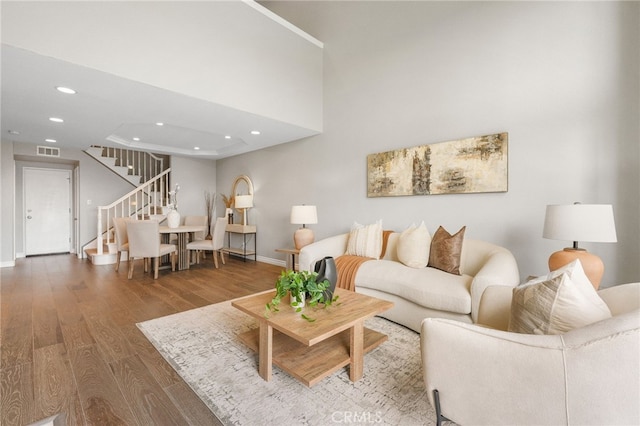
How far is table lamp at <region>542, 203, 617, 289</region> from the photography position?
1.89 meters

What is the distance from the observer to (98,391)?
166 cm

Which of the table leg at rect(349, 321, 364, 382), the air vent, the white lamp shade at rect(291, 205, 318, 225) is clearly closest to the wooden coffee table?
the table leg at rect(349, 321, 364, 382)

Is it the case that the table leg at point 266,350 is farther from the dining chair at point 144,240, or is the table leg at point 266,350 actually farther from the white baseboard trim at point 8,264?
the white baseboard trim at point 8,264

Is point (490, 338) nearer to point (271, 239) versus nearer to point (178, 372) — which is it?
point (178, 372)

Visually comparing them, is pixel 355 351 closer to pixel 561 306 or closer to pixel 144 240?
pixel 561 306

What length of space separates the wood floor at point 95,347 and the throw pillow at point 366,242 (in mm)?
1370

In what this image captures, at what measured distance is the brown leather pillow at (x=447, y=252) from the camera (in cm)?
268

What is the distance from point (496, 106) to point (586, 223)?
158 centimetres

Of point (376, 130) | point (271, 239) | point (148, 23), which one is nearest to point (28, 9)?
point (148, 23)

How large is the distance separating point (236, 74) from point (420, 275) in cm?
325

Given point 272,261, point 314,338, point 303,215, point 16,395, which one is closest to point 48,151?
point 272,261

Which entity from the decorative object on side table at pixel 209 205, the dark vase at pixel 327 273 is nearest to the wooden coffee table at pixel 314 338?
the dark vase at pixel 327 273

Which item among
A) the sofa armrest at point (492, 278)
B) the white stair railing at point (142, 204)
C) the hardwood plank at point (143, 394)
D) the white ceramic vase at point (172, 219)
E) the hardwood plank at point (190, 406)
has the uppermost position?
the white stair railing at point (142, 204)

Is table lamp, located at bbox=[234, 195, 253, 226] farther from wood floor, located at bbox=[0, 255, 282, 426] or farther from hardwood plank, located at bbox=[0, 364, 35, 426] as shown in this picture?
hardwood plank, located at bbox=[0, 364, 35, 426]
